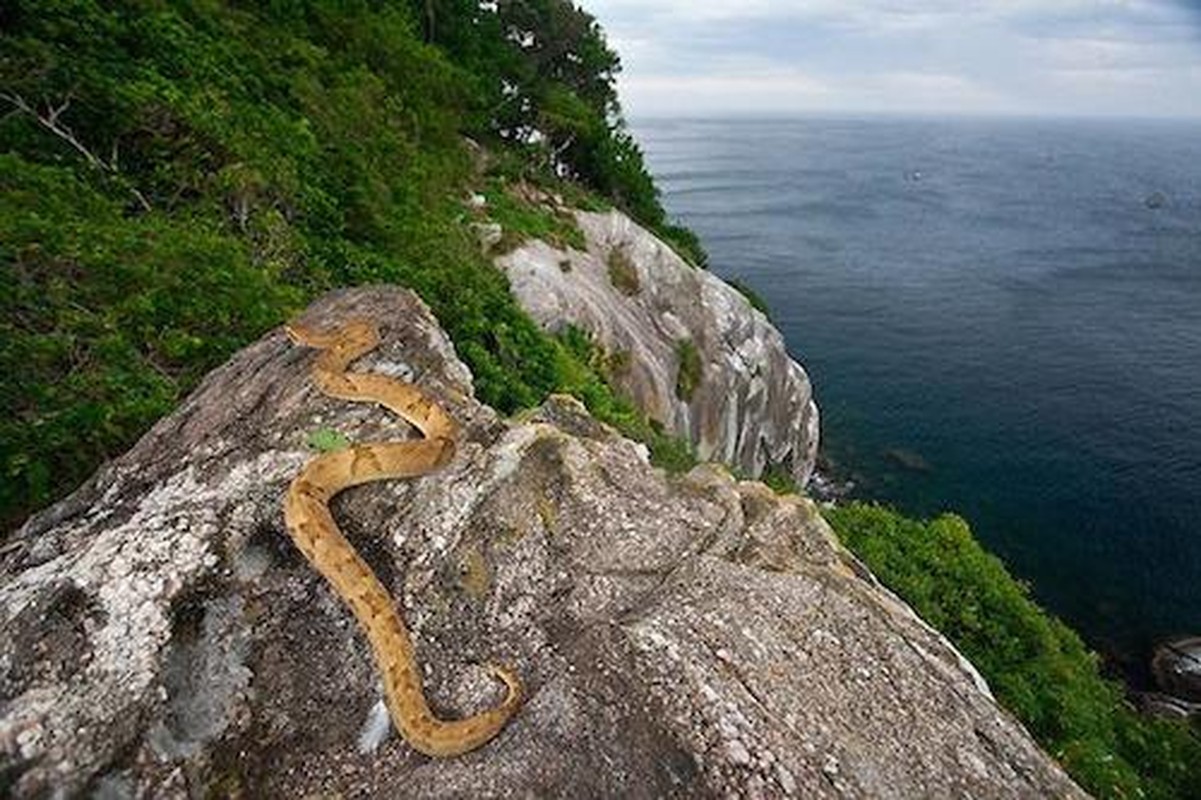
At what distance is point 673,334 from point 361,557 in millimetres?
30465

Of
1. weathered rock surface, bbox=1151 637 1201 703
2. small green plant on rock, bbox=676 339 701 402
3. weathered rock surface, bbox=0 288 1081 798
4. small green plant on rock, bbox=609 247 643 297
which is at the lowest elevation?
weathered rock surface, bbox=1151 637 1201 703

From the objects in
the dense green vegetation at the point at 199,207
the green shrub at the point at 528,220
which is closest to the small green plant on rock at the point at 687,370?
the green shrub at the point at 528,220

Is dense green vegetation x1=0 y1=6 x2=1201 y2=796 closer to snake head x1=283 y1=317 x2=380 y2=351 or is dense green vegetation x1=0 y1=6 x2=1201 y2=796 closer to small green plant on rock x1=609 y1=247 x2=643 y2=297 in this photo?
small green plant on rock x1=609 y1=247 x2=643 y2=297

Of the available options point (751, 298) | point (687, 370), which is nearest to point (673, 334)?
point (687, 370)

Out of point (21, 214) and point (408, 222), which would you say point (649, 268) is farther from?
point (21, 214)

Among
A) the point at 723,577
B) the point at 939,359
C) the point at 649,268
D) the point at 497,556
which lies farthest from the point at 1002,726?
the point at 939,359

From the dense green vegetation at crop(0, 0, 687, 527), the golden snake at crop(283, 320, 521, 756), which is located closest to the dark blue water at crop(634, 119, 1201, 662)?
the dense green vegetation at crop(0, 0, 687, 527)

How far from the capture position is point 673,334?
122 ft

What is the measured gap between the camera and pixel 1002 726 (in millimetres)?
7344

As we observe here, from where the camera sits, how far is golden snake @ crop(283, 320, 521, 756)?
20.5 feet

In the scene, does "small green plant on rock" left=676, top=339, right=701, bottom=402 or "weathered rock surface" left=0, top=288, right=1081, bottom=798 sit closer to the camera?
"weathered rock surface" left=0, top=288, right=1081, bottom=798

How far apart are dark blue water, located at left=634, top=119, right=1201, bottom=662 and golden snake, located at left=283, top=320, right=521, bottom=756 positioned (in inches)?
1631

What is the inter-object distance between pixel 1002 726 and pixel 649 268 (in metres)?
33.1

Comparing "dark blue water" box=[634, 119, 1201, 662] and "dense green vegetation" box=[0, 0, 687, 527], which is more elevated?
"dense green vegetation" box=[0, 0, 687, 527]
